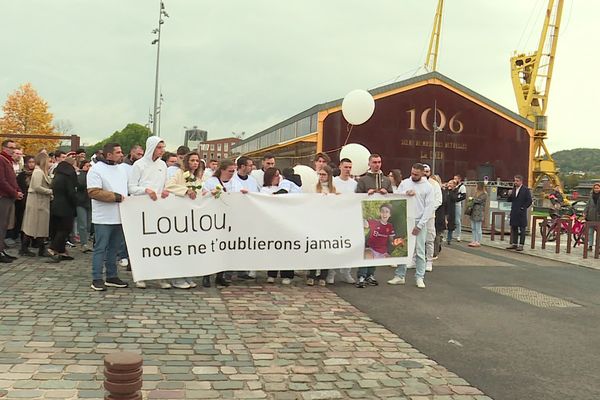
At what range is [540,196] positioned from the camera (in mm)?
54062

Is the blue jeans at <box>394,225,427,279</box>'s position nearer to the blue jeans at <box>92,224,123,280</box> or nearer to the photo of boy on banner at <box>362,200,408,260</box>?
the photo of boy on banner at <box>362,200,408,260</box>

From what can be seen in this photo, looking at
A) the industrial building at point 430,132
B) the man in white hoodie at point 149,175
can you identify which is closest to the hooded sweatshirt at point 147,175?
the man in white hoodie at point 149,175

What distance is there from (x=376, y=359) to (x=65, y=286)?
178 inches

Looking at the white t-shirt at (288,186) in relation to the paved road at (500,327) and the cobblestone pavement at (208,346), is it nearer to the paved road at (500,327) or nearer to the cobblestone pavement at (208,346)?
the paved road at (500,327)

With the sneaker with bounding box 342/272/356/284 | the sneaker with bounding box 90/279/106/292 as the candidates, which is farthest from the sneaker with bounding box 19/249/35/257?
the sneaker with bounding box 342/272/356/284

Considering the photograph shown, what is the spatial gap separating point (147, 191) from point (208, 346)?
3.04 meters

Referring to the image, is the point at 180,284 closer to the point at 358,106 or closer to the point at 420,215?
the point at 420,215

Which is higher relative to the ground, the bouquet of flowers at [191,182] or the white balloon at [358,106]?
the white balloon at [358,106]

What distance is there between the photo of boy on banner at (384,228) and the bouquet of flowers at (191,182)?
8.37 ft

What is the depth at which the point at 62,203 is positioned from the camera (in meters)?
9.38

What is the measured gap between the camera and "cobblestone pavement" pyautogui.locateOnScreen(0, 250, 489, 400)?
416cm

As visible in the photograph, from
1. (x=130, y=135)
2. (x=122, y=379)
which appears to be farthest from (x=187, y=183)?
(x=130, y=135)

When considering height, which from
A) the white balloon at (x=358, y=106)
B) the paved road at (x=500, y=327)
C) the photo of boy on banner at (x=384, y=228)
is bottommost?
the paved road at (x=500, y=327)

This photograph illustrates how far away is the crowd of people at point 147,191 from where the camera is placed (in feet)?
24.2
